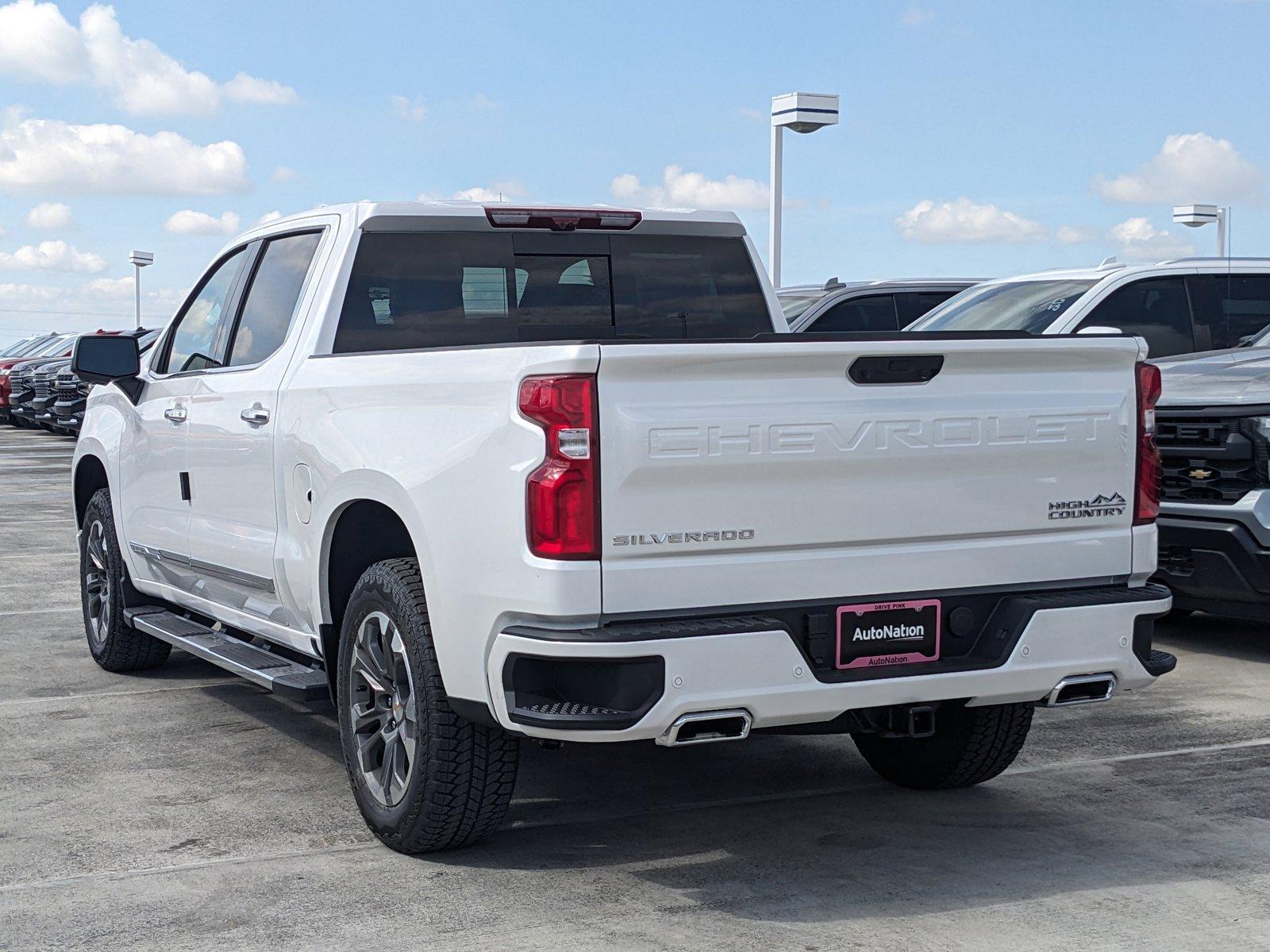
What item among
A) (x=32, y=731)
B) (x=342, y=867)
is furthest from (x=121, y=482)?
(x=342, y=867)

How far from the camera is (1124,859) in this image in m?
4.82

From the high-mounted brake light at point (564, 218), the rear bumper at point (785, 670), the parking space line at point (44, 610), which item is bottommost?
the parking space line at point (44, 610)

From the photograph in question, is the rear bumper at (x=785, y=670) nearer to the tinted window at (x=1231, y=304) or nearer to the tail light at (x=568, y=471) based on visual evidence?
the tail light at (x=568, y=471)

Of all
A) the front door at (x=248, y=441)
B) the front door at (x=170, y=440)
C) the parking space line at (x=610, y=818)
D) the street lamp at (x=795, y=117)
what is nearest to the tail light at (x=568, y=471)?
the parking space line at (x=610, y=818)

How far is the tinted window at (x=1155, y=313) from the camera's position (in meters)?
9.47

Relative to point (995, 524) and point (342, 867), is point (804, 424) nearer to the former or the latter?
point (995, 524)

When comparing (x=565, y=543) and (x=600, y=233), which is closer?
(x=565, y=543)

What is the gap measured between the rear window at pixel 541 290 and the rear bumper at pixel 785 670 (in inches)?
63.9

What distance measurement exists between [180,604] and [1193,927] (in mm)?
4347

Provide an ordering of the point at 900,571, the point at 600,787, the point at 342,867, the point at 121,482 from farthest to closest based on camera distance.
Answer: the point at 121,482
the point at 600,787
the point at 342,867
the point at 900,571

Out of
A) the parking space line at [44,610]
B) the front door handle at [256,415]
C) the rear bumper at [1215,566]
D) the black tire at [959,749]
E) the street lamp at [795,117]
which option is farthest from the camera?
the street lamp at [795,117]

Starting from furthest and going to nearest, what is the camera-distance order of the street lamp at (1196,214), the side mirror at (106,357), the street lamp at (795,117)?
the street lamp at (1196,214) < the street lamp at (795,117) < the side mirror at (106,357)

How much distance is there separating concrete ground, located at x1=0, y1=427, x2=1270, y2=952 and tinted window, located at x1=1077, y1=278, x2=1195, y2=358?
9.80 ft

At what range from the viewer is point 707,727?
4.24 meters
